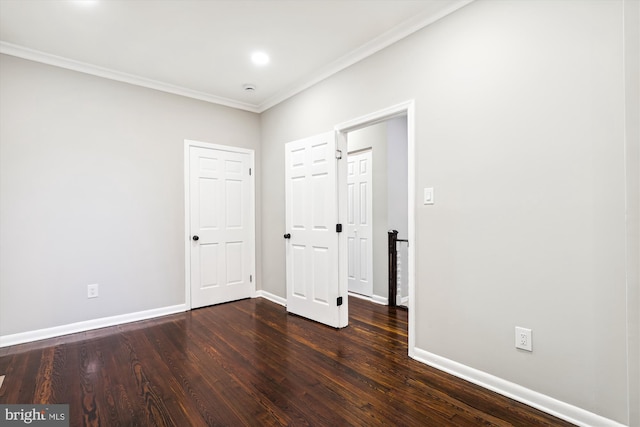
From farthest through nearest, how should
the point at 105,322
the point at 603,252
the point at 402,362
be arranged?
1. the point at 105,322
2. the point at 402,362
3. the point at 603,252

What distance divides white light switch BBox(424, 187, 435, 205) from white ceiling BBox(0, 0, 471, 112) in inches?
50.9

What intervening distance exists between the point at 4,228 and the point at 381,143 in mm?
4083

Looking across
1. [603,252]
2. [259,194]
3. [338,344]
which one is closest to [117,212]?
[259,194]

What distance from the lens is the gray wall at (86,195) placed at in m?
2.92

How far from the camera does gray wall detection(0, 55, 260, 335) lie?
292 cm

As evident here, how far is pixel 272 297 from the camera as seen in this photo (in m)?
4.34

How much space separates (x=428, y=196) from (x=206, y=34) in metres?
2.31

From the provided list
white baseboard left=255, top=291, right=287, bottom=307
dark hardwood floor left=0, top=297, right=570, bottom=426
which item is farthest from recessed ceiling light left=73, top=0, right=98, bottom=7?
white baseboard left=255, top=291, right=287, bottom=307

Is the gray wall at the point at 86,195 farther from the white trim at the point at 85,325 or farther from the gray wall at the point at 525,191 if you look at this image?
the gray wall at the point at 525,191

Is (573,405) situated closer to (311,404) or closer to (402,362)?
(402,362)

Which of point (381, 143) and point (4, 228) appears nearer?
point (4, 228)

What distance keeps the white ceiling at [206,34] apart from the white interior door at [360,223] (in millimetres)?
1436

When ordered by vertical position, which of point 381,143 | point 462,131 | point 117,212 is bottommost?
point 117,212

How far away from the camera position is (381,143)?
428 centimetres
